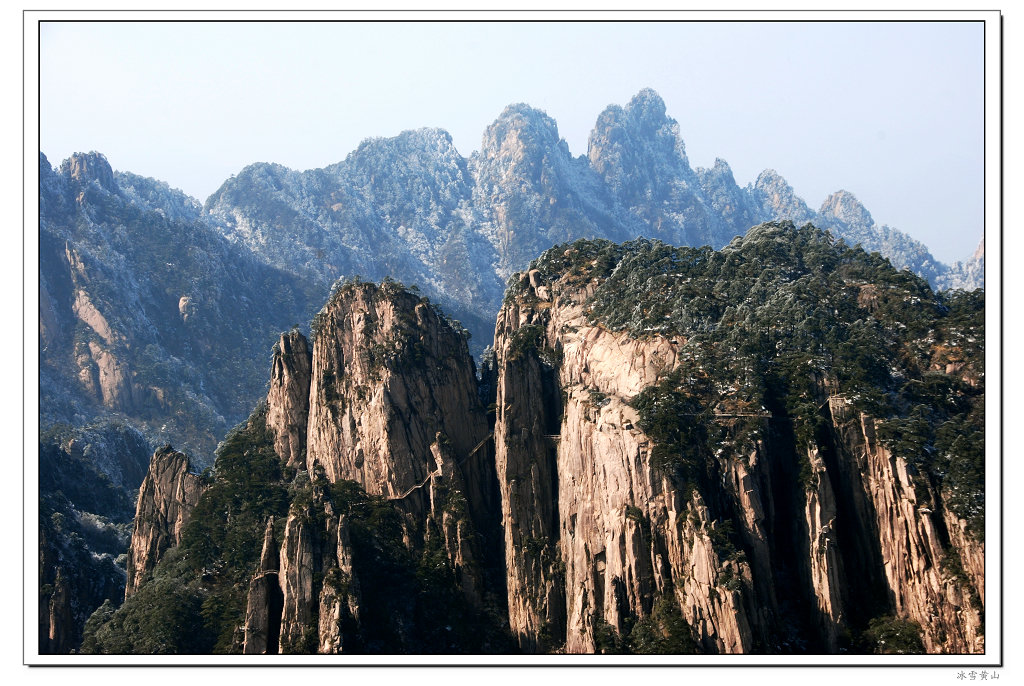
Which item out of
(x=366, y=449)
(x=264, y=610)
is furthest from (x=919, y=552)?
(x=264, y=610)

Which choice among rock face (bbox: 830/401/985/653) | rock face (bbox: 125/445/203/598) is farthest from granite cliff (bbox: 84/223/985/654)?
rock face (bbox: 125/445/203/598)

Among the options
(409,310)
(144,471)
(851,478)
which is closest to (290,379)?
(409,310)

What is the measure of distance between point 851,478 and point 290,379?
36.8 metres

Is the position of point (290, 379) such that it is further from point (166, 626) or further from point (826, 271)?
point (826, 271)

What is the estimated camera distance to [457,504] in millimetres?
81250

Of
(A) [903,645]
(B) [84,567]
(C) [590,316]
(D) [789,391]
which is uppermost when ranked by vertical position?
(C) [590,316]

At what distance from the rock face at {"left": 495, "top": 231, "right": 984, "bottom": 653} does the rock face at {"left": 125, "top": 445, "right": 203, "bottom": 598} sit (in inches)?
864

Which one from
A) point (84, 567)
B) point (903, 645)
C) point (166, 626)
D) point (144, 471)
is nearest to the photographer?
point (903, 645)

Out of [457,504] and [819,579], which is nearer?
[819,579]

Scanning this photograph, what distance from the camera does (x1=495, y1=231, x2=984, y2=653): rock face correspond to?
2699 inches

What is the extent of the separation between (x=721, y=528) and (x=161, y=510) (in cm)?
3867

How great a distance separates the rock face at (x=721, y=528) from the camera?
68.6 m

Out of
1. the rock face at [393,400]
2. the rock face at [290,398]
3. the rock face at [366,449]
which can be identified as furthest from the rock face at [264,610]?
the rock face at [290,398]

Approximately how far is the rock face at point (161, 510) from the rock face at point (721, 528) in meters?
21.9
